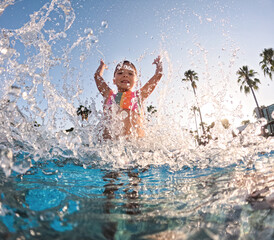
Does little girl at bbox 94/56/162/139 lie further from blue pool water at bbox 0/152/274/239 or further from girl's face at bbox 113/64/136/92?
blue pool water at bbox 0/152/274/239

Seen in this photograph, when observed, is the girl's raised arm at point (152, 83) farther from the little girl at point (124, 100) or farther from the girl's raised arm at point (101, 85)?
the girl's raised arm at point (101, 85)

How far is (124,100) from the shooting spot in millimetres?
4414

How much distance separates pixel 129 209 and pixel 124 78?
360cm

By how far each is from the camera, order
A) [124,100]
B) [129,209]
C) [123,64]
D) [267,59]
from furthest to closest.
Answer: [267,59] → [123,64] → [124,100] → [129,209]

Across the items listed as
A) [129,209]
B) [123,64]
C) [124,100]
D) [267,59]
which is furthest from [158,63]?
[267,59]

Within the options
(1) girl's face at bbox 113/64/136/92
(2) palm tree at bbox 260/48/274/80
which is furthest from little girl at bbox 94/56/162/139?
(2) palm tree at bbox 260/48/274/80

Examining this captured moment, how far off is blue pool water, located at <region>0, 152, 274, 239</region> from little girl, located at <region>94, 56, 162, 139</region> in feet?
5.73

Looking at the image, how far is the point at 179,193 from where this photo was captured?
6.12 ft

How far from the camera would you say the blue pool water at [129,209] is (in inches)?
40.2

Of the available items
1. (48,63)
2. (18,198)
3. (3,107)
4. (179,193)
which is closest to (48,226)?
(18,198)

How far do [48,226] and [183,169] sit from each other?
96.6 inches

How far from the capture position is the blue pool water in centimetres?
102

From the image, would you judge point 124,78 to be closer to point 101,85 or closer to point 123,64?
point 123,64

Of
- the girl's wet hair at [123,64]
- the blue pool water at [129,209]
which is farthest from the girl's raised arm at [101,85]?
the blue pool water at [129,209]
